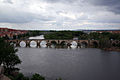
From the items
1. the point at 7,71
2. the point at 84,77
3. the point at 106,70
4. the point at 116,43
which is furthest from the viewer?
the point at 116,43

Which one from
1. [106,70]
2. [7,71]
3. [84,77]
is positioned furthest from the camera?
[106,70]

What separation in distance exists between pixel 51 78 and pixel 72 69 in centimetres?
410

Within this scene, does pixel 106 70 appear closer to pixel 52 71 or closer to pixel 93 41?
pixel 52 71

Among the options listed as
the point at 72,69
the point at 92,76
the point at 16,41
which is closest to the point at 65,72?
the point at 72,69

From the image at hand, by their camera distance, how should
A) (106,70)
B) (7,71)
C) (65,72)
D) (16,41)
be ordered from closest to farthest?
1. (7,71)
2. (65,72)
3. (106,70)
4. (16,41)

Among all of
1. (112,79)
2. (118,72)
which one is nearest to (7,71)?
(112,79)

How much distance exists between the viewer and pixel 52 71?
Result: 17297 mm

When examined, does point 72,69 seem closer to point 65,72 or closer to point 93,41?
point 65,72

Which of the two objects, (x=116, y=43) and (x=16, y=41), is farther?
(x=16, y=41)

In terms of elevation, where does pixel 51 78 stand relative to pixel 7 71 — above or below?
below

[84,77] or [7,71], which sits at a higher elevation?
[7,71]

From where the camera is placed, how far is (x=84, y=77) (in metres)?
15.4

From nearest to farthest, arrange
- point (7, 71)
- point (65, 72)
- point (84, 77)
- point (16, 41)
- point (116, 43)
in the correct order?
point (7, 71)
point (84, 77)
point (65, 72)
point (116, 43)
point (16, 41)

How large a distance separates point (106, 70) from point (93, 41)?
85.1 ft
